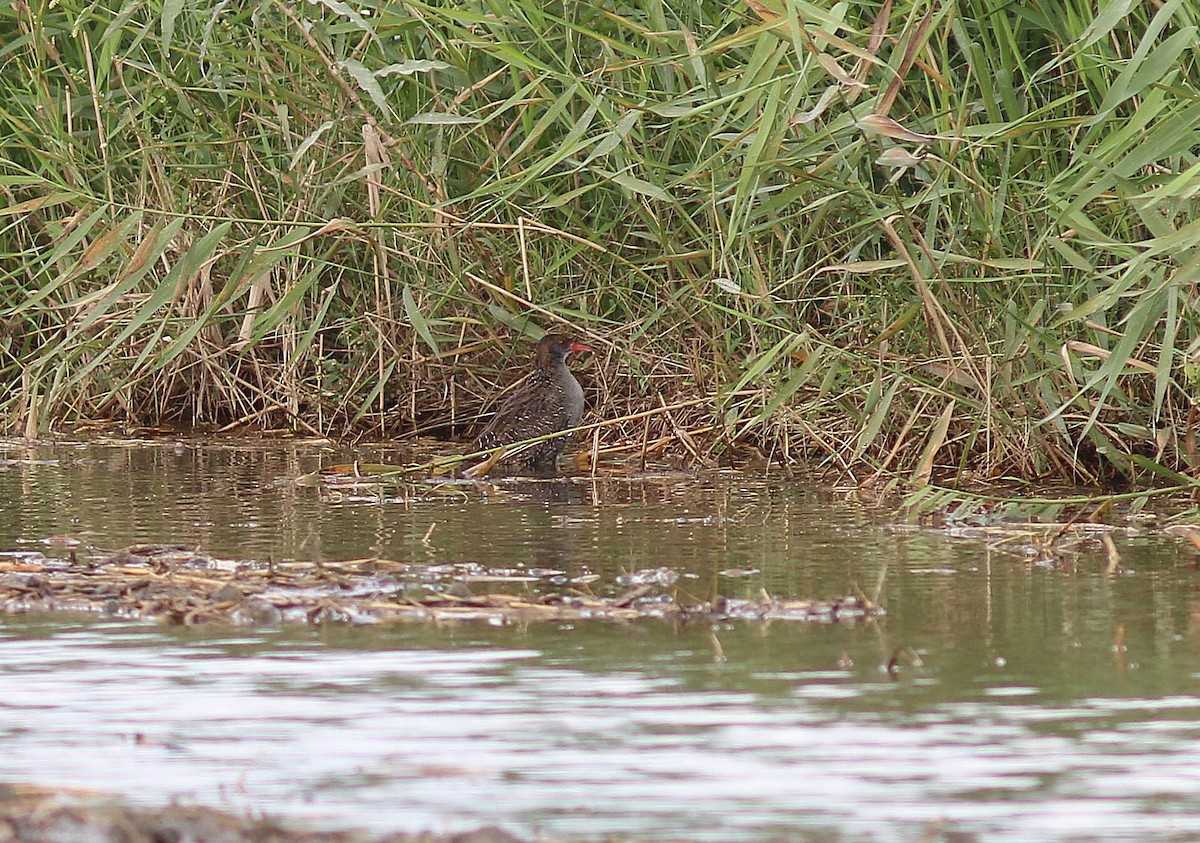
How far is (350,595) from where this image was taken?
222 inches

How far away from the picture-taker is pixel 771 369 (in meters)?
8.59

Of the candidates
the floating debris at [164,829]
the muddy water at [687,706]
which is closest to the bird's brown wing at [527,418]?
the muddy water at [687,706]

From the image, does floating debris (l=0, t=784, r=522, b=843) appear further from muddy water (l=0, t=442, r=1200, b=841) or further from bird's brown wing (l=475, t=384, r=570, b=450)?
bird's brown wing (l=475, t=384, r=570, b=450)

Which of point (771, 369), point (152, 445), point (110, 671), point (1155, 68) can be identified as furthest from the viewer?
point (152, 445)

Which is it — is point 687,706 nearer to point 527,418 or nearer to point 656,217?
point 656,217

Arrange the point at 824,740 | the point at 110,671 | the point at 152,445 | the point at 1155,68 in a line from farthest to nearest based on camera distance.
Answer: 1. the point at 152,445
2. the point at 1155,68
3. the point at 110,671
4. the point at 824,740

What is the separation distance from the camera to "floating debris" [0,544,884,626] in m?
5.32

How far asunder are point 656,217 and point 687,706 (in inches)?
175

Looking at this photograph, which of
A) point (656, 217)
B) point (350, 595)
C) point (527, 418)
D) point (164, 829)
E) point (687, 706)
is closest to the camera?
point (164, 829)

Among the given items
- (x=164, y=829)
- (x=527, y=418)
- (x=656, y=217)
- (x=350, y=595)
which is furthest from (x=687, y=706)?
(x=527, y=418)

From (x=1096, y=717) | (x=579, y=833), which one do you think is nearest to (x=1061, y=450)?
(x=1096, y=717)

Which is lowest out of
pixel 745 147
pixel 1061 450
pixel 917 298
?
pixel 1061 450

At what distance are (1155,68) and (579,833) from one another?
3.42 m

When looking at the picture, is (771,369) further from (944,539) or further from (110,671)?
(110,671)
